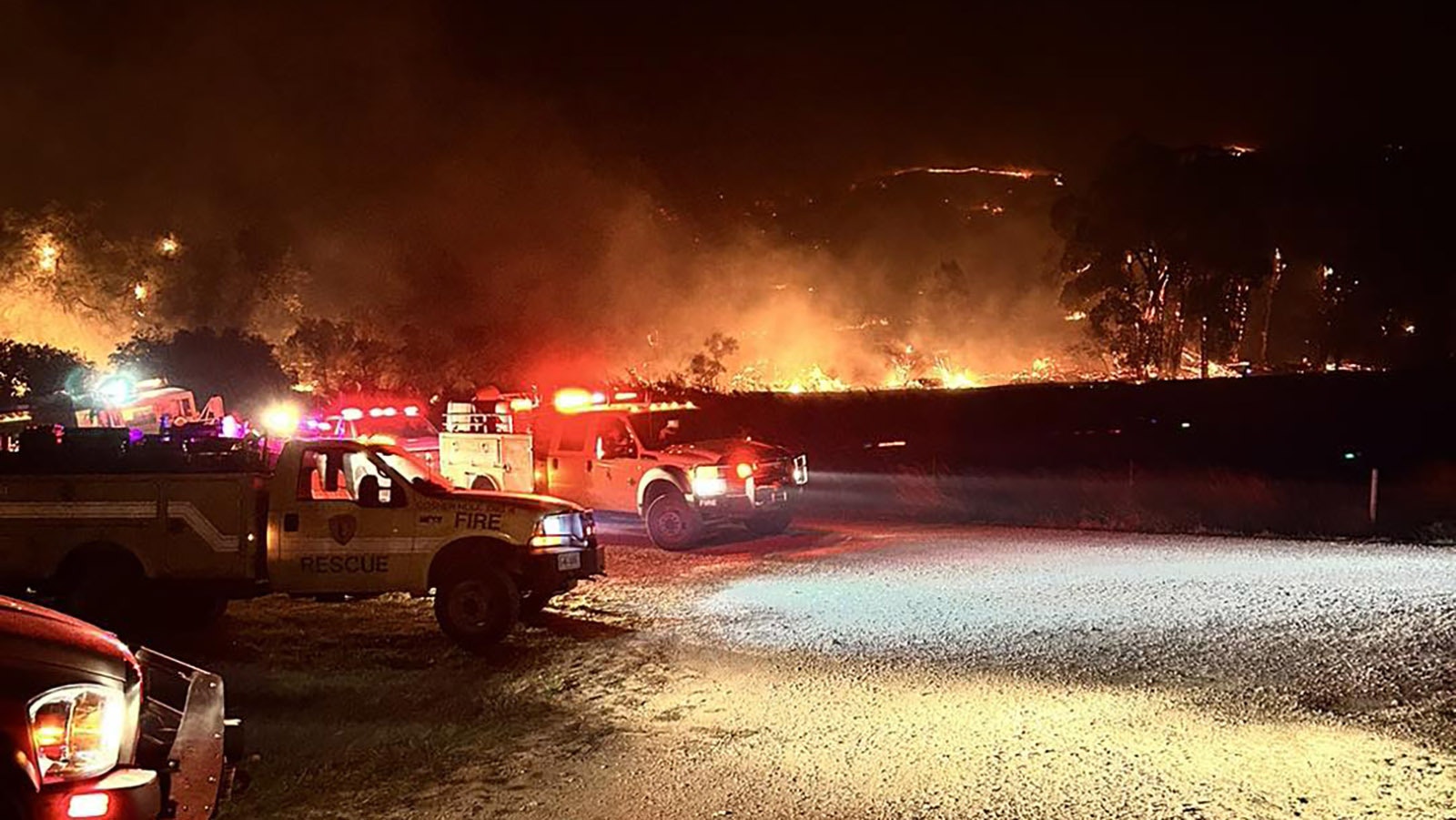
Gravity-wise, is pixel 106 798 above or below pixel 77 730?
below

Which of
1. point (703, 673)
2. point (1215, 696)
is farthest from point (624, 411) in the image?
point (1215, 696)

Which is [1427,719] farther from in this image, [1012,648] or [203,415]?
[203,415]

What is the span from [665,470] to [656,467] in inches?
7.2

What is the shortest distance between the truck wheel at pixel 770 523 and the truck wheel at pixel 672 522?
44.8 inches

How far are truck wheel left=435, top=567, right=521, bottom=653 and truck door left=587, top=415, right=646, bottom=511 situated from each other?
6693 millimetres

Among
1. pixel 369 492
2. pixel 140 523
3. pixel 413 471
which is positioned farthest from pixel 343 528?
pixel 140 523

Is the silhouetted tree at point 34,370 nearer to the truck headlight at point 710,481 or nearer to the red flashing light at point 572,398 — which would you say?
the red flashing light at point 572,398

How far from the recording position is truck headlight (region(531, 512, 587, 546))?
34.1 feet

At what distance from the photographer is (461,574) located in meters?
10.3

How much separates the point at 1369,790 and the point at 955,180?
79927mm

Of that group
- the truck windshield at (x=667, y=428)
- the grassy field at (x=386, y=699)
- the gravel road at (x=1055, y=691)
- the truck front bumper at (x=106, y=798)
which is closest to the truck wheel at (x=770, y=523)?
the truck windshield at (x=667, y=428)

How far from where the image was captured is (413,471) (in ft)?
35.3

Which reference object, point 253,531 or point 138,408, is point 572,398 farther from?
point 138,408

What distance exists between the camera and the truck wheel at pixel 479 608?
10.2m
